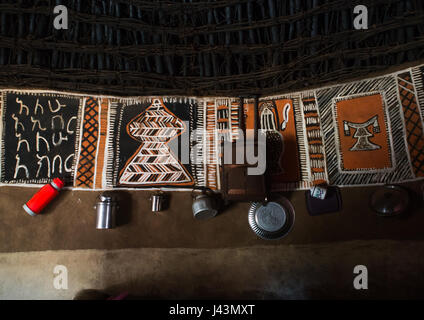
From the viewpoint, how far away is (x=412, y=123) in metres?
2.15

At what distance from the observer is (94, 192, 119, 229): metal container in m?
2.27

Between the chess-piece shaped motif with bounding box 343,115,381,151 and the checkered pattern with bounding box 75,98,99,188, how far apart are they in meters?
2.12

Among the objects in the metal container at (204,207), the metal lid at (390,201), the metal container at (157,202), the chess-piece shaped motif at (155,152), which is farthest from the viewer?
the chess-piece shaped motif at (155,152)

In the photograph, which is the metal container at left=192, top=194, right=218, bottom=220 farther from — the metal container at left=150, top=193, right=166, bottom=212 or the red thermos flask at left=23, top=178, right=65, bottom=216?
the red thermos flask at left=23, top=178, right=65, bottom=216

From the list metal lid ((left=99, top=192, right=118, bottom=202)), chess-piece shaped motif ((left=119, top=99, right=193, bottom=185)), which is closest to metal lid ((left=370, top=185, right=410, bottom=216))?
chess-piece shaped motif ((left=119, top=99, right=193, bottom=185))

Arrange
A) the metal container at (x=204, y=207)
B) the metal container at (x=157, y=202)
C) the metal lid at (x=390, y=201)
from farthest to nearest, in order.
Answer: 1. the metal container at (x=157, y=202)
2. the metal container at (x=204, y=207)
3. the metal lid at (x=390, y=201)

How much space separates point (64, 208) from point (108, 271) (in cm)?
65

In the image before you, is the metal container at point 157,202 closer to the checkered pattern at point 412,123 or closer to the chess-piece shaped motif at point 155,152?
the chess-piece shaped motif at point 155,152

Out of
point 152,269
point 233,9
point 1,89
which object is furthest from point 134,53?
point 152,269

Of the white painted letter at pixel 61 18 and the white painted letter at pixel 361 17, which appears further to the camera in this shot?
the white painted letter at pixel 61 18

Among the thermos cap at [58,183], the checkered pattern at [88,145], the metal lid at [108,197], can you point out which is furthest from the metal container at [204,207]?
the thermos cap at [58,183]

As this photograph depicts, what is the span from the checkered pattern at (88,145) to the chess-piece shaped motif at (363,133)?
212 centimetres

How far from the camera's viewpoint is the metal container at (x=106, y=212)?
7.46 ft

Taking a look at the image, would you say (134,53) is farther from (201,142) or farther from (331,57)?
(331,57)
